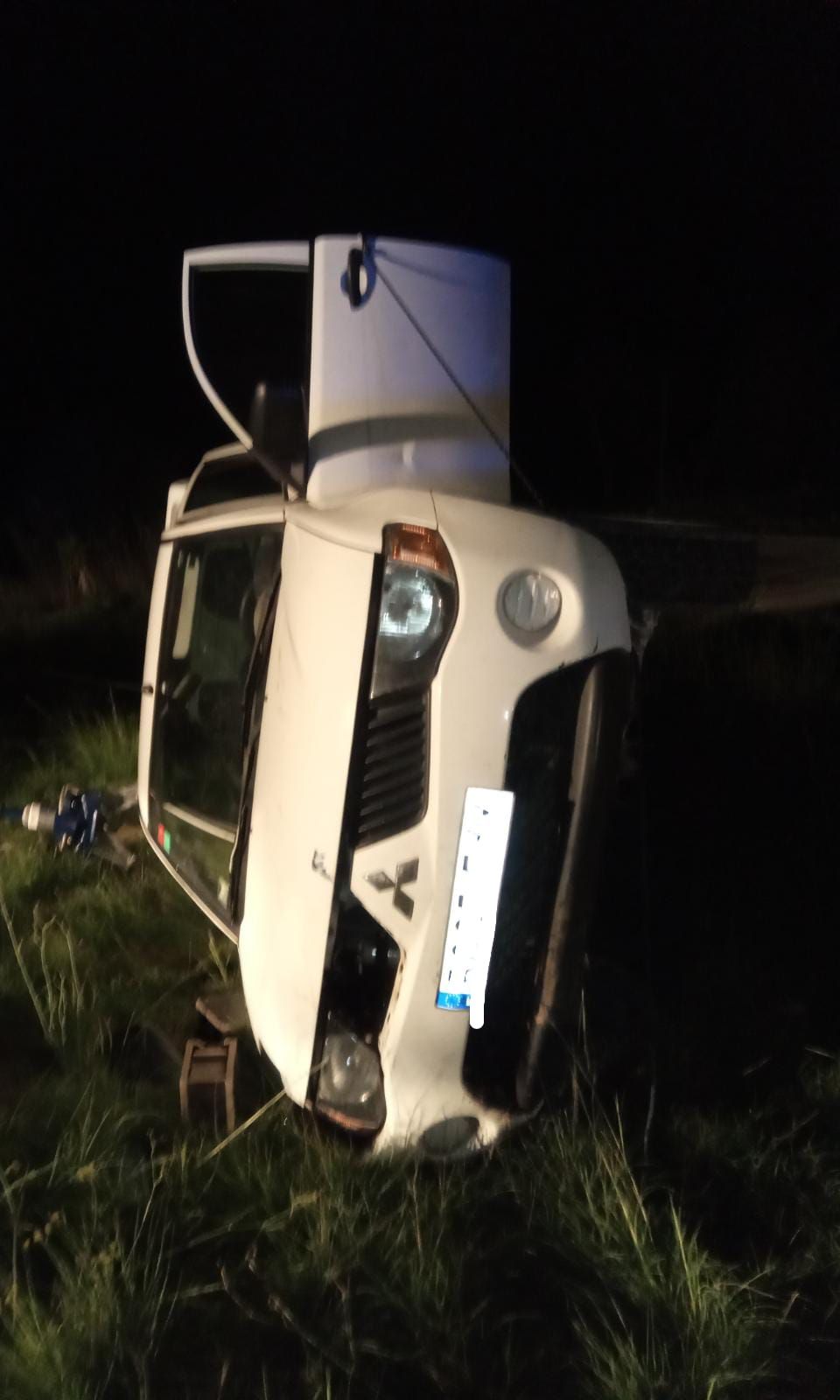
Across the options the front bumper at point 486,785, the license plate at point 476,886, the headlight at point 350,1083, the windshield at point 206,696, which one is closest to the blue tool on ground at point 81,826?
the windshield at point 206,696

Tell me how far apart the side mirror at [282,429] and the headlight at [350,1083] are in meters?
1.46

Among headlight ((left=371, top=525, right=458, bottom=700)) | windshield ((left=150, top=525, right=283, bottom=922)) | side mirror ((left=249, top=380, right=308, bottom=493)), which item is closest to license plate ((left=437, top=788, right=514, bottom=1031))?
headlight ((left=371, top=525, right=458, bottom=700))

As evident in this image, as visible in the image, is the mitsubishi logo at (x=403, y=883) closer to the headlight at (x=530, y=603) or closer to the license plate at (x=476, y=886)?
the license plate at (x=476, y=886)

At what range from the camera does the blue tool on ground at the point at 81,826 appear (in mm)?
4227

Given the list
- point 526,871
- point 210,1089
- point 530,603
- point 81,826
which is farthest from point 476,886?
point 81,826

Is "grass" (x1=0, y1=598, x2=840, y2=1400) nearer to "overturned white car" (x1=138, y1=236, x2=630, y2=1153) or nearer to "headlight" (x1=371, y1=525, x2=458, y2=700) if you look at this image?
"overturned white car" (x1=138, y1=236, x2=630, y2=1153)

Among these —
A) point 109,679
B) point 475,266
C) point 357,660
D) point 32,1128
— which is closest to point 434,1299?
point 32,1128

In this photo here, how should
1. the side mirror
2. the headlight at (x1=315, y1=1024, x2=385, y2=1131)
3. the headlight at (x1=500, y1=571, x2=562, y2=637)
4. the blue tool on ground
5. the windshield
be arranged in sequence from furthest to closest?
the blue tool on ground, the windshield, the side mirror, the headlight at (x1=315, y1=1024, x2=385, y2=1131), the headlight at (x1=500, y1=571, x2=562, y2=637)

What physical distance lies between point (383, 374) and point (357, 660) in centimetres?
90

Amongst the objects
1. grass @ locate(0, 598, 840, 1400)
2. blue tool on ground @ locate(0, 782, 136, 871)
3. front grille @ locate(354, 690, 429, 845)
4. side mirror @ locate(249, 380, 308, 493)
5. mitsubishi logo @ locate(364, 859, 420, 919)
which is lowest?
grass @ locate(0, 598, 840, 1400)

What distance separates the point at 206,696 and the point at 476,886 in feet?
4.65

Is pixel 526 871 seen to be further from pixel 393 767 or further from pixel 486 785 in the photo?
pixel 393 767

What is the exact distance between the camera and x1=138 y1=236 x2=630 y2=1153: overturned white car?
2.29 metres

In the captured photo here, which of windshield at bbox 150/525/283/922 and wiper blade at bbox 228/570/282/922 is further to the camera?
windshield at bbox 150/525/283/922
